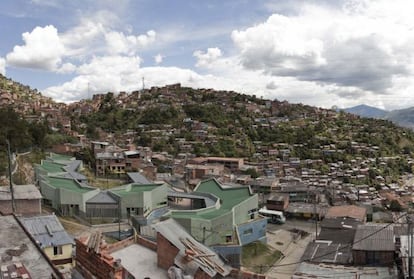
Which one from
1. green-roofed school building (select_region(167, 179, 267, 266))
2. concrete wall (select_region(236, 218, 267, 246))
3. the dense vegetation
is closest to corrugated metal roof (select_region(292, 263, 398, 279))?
green-roofed school building (select_region(167, 179, 267, 266))

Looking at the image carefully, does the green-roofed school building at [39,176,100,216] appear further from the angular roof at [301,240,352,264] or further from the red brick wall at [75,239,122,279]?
the red brick wall at [75,239,122,279]

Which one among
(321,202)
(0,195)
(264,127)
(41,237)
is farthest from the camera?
(264,127)

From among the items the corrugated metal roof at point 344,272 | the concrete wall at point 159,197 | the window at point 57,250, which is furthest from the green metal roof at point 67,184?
the corrugated metal roof at point 344,272

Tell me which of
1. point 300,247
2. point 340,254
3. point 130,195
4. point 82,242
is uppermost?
point 82,242

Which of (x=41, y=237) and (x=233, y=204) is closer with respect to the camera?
(x=41, y=237)

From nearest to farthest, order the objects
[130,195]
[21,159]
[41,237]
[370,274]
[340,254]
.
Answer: [41,237]
[370,274]
[340,254]
[130,195]
[21,159]

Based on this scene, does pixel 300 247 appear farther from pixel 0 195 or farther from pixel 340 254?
pixel 0 195

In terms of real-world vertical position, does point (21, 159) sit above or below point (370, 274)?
above

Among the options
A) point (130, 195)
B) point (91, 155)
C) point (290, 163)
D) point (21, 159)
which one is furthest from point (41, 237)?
point (290, 163)
